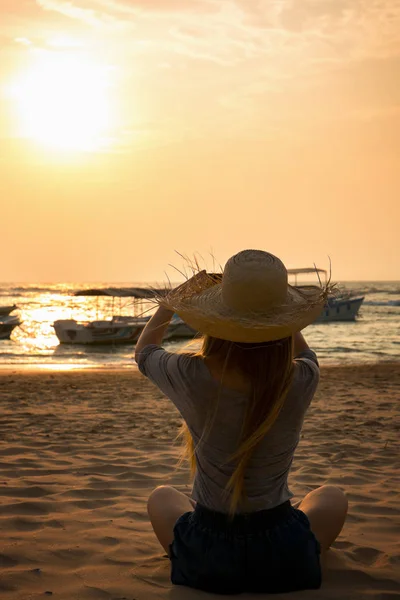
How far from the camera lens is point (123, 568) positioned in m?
3.25

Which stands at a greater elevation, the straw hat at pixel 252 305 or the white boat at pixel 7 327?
the straw hat at pixel 252 305

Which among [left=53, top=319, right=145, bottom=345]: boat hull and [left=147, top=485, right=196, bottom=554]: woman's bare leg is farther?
[left=53, top=319, right=145, bottom=345]: boat hull

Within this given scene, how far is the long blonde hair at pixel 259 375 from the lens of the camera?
2500mm

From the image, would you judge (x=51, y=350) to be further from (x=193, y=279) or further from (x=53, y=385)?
(x=193, y=279)

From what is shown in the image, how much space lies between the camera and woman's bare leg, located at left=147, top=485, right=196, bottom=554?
120 inches

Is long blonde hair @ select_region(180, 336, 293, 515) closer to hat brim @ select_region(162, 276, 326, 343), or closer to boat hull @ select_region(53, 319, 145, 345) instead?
hat brim @ select_region(162, 276, 326, 343)

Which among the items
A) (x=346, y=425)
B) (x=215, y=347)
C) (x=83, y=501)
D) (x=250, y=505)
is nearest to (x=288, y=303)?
(x=215, y=347)

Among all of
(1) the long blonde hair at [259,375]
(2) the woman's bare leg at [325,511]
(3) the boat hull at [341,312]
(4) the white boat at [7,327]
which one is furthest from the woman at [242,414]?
(3) the boat hull at [341,312]

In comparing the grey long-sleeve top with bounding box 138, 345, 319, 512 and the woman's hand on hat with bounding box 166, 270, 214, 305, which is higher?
the woman's hand on hat with bounding box 166, 270, 214, 305

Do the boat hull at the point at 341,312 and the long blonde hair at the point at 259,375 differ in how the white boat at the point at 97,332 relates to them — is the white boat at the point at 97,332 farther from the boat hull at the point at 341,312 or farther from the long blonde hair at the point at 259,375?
the long blonde hair at the point at 259,375

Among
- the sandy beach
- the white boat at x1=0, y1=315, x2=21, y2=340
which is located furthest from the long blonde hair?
the white boat at x1=0, y1=315, x2=21, y2=340

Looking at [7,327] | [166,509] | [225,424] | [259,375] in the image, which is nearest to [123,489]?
[166,509]

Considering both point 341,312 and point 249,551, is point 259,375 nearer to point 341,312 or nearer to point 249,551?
point 249,551

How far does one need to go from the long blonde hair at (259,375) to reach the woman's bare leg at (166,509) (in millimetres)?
589
